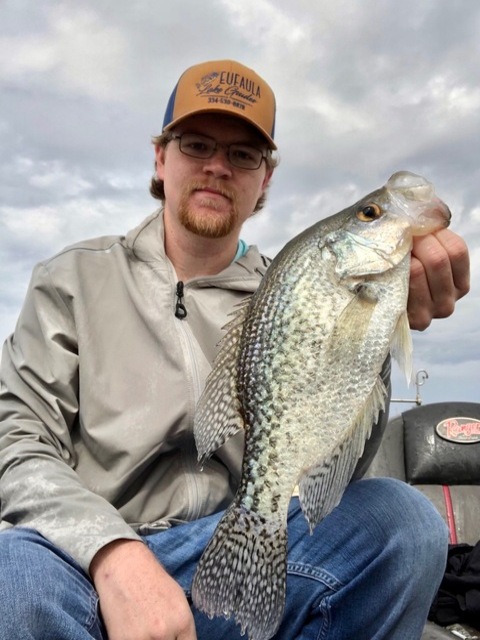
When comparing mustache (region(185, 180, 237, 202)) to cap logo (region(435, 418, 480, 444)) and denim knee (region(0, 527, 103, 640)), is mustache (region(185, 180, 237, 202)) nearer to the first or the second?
denim knee (region(0, 527, 103, 640))

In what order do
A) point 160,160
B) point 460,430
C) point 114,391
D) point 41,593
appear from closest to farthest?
point 41,593 → point 114,391 → point 160,160 → point 460,430

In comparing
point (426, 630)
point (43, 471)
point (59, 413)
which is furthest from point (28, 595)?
point (426, 630)

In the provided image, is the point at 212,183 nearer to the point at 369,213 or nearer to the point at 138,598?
the point at 369,213

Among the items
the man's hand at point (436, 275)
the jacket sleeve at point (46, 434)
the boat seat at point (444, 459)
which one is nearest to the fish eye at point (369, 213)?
the man's hand at point (436, 275)

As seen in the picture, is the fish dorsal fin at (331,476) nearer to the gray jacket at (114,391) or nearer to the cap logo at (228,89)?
the gray jacket at (114,391)

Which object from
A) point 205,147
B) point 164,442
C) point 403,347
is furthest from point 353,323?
point 205,147

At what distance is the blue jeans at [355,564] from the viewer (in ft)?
8.52

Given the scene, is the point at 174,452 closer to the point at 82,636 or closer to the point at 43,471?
the point at 43,471

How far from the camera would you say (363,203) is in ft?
8.06

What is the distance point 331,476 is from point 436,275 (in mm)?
836

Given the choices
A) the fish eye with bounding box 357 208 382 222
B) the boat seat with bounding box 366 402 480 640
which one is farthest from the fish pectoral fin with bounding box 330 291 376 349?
the boat seat with bounding box 366 402 480 640

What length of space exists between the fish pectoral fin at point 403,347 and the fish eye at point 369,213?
38cm

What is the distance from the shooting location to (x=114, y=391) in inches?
114

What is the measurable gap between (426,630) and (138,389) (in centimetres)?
253
